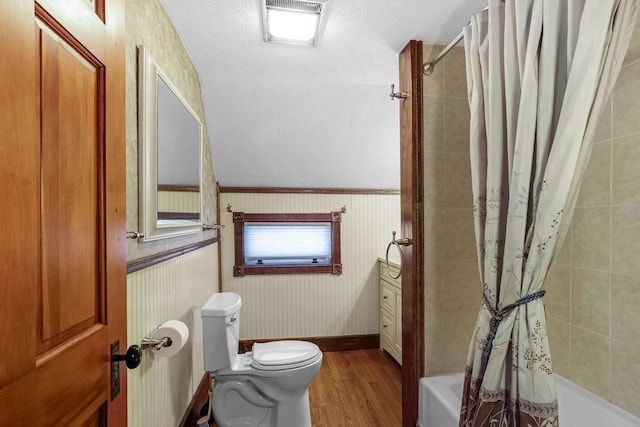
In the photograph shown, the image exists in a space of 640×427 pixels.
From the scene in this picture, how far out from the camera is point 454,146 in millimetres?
1562

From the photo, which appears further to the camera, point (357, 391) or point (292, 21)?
point (357, 391)

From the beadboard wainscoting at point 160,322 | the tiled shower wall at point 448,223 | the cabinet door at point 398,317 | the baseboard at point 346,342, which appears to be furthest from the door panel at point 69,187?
the baseboard at point 346,342

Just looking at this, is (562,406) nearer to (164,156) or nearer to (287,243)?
(164,156)

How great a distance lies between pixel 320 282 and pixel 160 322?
1.87m

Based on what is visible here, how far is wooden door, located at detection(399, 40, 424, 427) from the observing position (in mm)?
1538

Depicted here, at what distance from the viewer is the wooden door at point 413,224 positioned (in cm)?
154

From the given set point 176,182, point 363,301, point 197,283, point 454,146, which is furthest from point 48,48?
point 363,301

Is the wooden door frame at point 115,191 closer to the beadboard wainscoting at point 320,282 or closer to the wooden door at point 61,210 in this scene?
the wooden door at point 61,210

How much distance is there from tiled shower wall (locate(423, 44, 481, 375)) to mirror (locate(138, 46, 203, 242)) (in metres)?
1.22

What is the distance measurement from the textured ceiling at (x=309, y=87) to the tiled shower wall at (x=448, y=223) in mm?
302

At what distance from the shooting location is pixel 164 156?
1396mm

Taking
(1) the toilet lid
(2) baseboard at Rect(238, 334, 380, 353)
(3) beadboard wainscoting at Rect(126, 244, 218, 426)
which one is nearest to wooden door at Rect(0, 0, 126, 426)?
(3) beadboard wainscoting at Rect(126, 244, 218, 426)

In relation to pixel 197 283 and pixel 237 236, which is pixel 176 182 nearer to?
pixel 197 283

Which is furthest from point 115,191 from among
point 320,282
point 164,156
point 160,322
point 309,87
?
point 320,282
